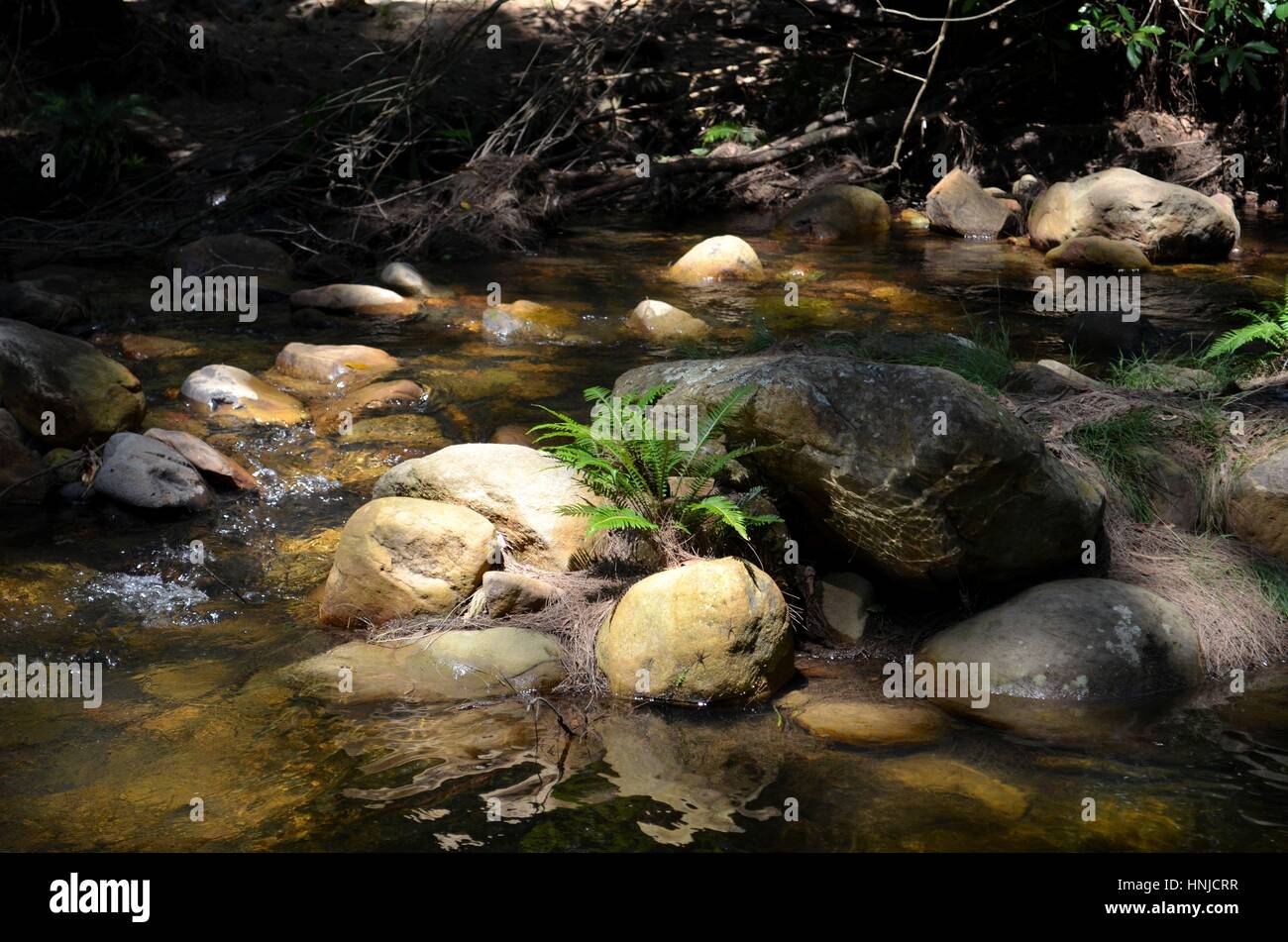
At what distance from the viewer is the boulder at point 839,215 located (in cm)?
1331

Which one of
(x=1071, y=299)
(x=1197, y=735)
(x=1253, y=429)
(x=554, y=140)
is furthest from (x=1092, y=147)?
(x=1197, y=735)

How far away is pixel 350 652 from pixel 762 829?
2.10m

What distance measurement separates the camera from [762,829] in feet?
13.3

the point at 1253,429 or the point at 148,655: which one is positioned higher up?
the point at 1253,429

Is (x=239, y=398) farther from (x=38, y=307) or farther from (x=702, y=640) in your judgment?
(x=702, y=640)

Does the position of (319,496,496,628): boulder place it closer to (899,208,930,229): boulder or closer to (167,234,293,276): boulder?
(167,234,293,276): boulder

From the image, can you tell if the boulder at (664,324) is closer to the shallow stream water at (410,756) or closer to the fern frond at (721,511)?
the shallow stream water at (410,756)

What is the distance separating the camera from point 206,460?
683 centimetres

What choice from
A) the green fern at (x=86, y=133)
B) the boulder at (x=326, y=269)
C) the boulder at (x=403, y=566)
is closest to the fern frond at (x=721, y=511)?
the boulder at (x=403, y=566)

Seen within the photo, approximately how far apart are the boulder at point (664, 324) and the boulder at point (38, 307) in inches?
179

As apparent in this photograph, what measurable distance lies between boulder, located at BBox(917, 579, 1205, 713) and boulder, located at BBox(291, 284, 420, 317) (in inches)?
259

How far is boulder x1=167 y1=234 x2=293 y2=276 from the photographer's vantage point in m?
11.2

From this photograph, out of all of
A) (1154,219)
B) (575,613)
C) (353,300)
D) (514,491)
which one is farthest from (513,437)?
(1154,219)
